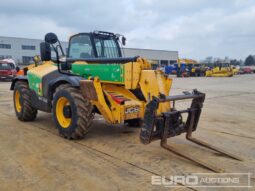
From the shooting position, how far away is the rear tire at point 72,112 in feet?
17.8

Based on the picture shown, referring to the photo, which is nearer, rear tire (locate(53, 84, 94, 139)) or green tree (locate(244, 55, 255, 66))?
rear tire (locate(53, 84, 94, 139))

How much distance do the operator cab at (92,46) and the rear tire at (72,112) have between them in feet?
3.38

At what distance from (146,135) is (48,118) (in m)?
4.50

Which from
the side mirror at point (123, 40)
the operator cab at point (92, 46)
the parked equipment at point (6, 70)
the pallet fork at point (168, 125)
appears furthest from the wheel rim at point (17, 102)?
the parked equipment at point (6, 70)

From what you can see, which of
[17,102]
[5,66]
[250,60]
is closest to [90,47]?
[17,102]

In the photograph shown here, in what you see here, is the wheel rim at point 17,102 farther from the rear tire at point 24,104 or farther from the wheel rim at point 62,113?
the wheel rim at point 62,113

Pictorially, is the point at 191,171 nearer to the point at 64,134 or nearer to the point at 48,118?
the point at 64,134

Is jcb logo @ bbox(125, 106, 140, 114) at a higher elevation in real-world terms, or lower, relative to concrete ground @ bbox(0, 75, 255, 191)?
higher

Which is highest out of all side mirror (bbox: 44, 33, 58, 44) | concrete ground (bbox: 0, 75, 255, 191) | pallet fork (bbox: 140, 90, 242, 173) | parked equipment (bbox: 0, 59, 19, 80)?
side mirror (bbox: 44, 33, 58, 44)

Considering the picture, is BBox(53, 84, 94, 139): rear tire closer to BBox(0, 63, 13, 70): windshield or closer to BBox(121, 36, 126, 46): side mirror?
BBox(121, 36, 126, 46): side mirror

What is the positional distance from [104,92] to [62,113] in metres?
1.12

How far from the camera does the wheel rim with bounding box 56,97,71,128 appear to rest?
5918 mm

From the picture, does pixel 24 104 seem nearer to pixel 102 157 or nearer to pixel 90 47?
pixel 90 47

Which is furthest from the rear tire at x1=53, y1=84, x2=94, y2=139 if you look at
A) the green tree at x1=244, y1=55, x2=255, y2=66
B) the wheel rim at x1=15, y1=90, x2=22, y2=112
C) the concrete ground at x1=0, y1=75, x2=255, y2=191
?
the green tree at x1=244, y1=55, x2=255, y2=66
